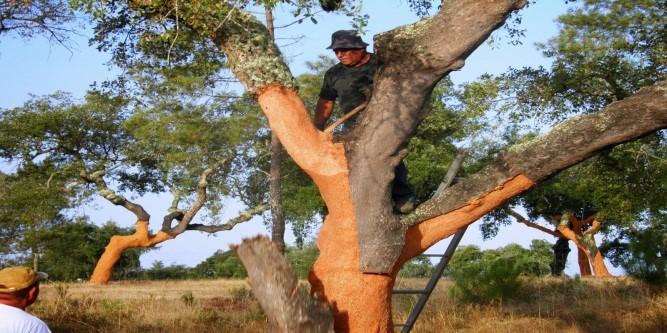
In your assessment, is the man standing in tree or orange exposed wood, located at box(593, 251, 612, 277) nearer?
the man standing in tree

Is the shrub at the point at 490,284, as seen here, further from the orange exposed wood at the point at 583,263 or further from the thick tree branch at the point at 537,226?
the orange exposed wood at the point at 583,263

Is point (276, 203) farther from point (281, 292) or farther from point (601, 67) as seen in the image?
point (281, 292)

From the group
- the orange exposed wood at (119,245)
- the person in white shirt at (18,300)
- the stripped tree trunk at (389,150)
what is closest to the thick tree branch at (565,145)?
the stripped tree trunk at (389,150)

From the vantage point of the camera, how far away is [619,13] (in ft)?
48.4

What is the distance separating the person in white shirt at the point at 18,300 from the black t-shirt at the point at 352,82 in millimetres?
3037

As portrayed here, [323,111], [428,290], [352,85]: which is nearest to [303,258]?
[428,290]

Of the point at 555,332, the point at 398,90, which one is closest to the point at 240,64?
the point at 398,90

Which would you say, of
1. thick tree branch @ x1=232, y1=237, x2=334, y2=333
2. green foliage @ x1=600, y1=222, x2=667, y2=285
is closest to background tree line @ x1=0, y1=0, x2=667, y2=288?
green foliage @ x1=600, y1=222, x2=667, y2=285

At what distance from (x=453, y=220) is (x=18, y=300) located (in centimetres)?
315

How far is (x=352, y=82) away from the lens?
6121 mm

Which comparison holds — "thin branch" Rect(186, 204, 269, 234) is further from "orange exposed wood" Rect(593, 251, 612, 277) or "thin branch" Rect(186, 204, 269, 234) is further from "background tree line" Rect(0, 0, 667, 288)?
"orange exposed wood" Rect(593, 251, 612, 277)

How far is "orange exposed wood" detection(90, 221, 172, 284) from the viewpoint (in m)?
28.2

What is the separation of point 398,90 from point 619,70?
9.06m

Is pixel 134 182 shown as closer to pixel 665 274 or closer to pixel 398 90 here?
pixel 665 274
